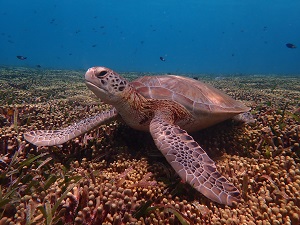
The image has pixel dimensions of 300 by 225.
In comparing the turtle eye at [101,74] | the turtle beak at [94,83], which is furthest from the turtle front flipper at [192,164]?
the turtle eye at [101,74]

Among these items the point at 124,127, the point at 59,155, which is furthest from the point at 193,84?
the point at 59,155

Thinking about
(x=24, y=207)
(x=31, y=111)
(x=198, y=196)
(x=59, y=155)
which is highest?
(x=198, y=196)

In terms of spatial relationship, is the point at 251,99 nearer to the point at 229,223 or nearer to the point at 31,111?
the point at 229,223

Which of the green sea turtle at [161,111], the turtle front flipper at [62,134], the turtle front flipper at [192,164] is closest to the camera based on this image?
the turtle front flipper at [192,164]

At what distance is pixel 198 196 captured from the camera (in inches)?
82.6

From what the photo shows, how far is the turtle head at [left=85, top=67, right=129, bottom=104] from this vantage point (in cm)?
299

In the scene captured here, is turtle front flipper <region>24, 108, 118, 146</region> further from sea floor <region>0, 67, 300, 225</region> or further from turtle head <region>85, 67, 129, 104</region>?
turtle head <region>85, 67, 129, 104</region>

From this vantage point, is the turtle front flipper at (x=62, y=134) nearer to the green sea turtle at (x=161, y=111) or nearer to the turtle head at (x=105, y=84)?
the green sea turtle at (x=161, y=111)

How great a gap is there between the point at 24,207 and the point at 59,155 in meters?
1.22

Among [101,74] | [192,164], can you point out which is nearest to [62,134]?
[101,74]

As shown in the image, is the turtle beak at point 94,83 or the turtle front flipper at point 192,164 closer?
the turtle front flipper at point 192,164

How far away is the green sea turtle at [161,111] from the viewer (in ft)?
8.11

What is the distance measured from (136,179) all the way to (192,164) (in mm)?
656

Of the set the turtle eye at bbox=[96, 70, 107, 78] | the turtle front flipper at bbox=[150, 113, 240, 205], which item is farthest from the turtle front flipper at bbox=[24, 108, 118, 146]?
the turtle front flipper at bbox=[150, 113, 240, 205]
